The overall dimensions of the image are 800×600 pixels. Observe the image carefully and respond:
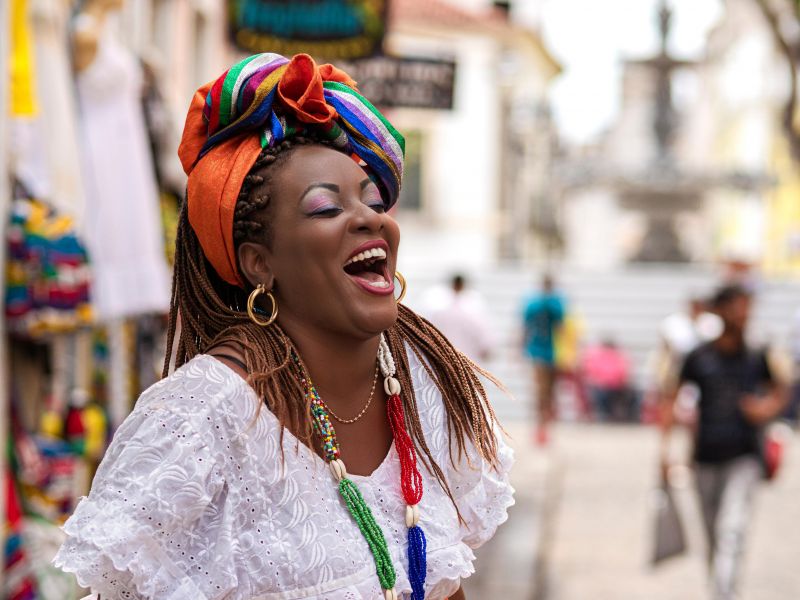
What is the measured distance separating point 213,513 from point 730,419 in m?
5.55

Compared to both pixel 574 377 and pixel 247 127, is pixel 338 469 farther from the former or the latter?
pixel 574 377

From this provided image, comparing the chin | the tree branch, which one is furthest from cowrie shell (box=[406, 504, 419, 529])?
the tree branch

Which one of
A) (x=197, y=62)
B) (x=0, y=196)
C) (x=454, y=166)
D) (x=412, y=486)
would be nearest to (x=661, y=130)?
(x=454, y=166)

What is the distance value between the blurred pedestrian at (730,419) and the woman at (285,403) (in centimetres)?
503

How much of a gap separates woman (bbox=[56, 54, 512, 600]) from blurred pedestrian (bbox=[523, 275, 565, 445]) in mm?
12636

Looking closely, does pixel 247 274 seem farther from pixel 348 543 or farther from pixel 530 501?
pixel 530 501

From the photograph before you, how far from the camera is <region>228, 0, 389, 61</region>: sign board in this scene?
7.66 m

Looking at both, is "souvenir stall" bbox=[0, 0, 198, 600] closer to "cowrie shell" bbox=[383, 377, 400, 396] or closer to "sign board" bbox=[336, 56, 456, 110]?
"sign board" bbox=[336, 56, 456, 110]

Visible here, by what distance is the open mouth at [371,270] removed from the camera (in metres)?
A: 2.21

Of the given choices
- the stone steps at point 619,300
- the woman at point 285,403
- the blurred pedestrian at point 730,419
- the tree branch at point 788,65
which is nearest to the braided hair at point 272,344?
the woman at point 285,403

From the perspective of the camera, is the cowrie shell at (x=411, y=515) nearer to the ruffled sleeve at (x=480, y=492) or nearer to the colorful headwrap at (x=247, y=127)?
the ruffled sleeve at (x=480, y=492)

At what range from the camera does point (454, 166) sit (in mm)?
36750

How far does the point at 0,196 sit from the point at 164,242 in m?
2.34

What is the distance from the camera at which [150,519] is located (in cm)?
202
